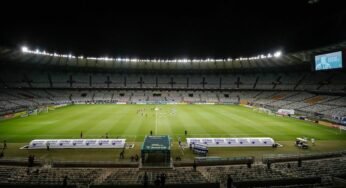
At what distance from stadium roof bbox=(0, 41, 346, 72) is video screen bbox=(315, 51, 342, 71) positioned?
20737 millimetres

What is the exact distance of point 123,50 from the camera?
5747 centimetres

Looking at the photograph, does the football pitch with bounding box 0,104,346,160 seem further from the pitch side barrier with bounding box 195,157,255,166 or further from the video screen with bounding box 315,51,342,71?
the video screen with bounding box 315,51,342,71

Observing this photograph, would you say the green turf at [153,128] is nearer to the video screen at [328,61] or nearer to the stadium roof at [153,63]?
the video screen at [328,61]

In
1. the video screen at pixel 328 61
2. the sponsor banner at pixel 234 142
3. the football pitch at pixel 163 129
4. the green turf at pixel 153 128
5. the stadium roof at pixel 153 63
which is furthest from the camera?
the stadium roof at pixel 153 63

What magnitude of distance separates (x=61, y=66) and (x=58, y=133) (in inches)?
2209

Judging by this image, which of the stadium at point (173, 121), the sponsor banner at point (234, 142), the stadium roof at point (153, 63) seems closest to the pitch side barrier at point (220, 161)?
the stadium at point (173, 121)

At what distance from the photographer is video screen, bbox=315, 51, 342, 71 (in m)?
39.9

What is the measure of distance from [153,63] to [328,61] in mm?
68689

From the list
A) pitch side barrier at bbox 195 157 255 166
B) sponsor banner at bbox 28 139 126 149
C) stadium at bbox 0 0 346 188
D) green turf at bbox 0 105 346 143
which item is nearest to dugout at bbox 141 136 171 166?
stadium at bbox 0 0 346 188

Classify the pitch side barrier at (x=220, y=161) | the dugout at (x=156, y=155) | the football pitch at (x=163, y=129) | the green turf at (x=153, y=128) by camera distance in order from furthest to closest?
the green turf at (x=153, y=128) < the football pitch at (x=163, y=129) < the dugout at (x=156, y=155) < the pitch side barrier at (x=220, y=161)

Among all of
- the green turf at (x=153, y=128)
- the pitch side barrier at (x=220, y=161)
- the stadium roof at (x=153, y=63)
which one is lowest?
the pitch side barrier at (x=220, y=161)

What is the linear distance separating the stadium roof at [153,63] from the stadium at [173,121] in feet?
1.35

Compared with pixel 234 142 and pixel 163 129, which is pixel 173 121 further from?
pixel 234 142

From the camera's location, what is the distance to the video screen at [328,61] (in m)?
39.9
